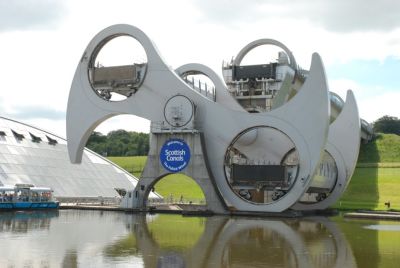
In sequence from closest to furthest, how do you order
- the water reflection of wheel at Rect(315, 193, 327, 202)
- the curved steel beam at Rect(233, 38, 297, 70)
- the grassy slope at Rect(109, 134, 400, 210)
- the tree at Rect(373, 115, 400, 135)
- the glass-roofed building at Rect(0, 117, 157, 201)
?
the glass-roofed building at Rect(0, 117, 157, 201) → the curved steel beam at Rect(233, 38, 297, 70) → the water reflection of wheel at Rect(315, 193, 327, 202) → the grassy slope at Rect(109, 134, 400, 210) → the tree at Rect(373, 115, 400, 135)

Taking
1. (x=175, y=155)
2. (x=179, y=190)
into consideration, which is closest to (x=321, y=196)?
(x=175, y=155)

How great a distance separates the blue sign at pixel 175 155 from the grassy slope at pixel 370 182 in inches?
496

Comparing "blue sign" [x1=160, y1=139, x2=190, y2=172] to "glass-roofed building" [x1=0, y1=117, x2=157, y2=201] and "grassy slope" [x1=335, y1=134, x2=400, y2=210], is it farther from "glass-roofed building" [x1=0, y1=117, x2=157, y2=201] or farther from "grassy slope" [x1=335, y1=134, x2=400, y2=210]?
"grassy slope" [x1=335, y1=134, x2=400, y2=210]

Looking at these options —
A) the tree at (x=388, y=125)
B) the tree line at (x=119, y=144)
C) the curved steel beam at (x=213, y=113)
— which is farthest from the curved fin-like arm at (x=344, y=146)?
the tree line at (x=119, y=144)

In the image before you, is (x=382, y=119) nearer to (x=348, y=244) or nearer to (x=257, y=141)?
(x=257, y=141)

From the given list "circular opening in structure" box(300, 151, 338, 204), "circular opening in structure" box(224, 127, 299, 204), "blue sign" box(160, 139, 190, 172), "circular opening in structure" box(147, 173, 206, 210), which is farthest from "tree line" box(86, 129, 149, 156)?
"blue sign" box(160, 139, 190, 172)

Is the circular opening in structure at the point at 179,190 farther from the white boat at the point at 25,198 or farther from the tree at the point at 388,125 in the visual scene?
the tree at the point at 388,125

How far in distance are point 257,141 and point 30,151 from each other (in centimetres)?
1739

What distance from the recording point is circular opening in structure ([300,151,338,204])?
134ft

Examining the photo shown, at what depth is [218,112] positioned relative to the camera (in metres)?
36.4

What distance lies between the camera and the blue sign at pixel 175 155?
36.1 m

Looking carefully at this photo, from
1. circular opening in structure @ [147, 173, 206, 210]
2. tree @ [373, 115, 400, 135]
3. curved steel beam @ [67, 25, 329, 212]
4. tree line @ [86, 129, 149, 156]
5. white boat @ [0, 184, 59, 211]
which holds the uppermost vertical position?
tree @ [373, 115, 400, 135]

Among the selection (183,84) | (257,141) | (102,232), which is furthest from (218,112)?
(102,232)

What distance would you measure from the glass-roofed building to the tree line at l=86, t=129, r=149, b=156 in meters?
61.2
